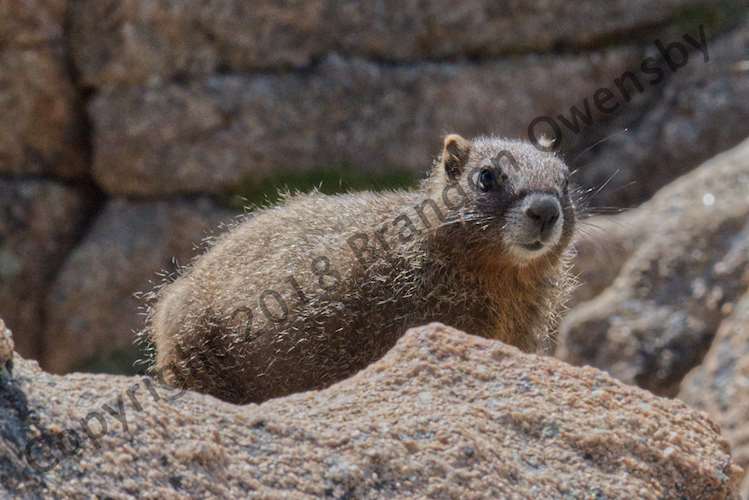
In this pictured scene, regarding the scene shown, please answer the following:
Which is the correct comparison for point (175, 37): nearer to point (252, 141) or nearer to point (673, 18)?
point (252, 141)

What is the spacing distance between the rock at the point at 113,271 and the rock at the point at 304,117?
1.07 ft

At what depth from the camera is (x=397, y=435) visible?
4.64 meters

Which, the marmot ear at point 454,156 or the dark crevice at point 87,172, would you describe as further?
the dark crevice at point 87,172

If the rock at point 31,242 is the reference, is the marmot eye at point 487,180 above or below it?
below

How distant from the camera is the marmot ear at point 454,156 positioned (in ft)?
25.0

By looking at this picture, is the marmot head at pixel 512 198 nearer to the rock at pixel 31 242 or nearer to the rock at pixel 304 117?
the rock at pixel 304 117

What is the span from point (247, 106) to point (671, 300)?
19.3ft

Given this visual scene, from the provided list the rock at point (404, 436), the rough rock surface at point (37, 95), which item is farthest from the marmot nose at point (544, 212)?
the rough rock surface at point (37, 95)

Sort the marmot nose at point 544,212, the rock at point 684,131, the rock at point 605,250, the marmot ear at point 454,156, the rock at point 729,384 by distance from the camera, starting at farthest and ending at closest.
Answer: the rock at point 684,131, the rock at point 605,250, the rock at point 729,384, the marmot ear at point 454,156, the marmot nose at point 544,212

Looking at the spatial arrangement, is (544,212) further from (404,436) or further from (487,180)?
(404,436)

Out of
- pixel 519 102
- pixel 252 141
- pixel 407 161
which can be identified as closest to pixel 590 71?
pixel 519 102

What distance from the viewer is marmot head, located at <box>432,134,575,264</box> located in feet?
22.8

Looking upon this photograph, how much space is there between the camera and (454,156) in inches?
300

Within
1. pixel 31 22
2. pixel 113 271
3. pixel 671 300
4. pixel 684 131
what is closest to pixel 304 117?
pixel 113 271
